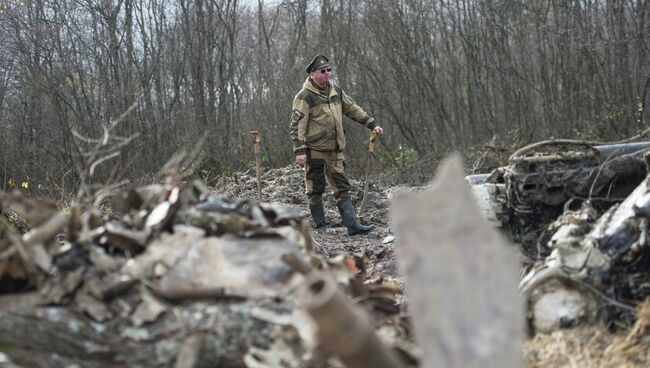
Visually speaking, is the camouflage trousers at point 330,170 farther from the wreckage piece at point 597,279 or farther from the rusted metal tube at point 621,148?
the wreckage piece at point 597,279

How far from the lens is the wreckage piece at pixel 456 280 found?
5.62 ft

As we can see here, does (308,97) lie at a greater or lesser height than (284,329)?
greater

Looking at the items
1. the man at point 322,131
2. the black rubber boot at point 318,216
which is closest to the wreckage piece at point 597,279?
the man at point 322,131

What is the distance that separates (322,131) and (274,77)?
9.82 metres

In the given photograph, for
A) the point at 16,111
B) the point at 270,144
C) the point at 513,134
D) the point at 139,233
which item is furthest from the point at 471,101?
the point at 139,233

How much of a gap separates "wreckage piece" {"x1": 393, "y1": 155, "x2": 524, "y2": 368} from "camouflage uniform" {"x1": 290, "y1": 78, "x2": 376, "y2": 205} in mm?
7221

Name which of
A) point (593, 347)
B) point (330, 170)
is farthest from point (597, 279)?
point (330, 170)

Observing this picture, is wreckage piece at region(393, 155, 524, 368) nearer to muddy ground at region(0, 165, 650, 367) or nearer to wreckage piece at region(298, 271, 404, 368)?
wreckage piece at region(298, 271, 404, 368)

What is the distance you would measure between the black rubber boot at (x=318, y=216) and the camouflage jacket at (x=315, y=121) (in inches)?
36.5

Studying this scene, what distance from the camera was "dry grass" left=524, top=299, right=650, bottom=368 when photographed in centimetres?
306

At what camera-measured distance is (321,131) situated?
9.01 meters

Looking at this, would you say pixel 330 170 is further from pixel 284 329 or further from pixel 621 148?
pixel 284 329

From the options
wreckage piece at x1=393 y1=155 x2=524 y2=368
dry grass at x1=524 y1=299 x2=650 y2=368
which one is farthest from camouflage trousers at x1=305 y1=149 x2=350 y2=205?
wreckage piece at x1=393 y1=155 x2=524 y2=368

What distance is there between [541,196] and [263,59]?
15640 mm
